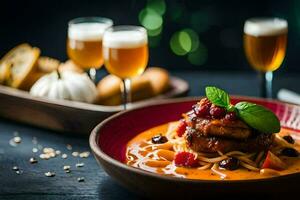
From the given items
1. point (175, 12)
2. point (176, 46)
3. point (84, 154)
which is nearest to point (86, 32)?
point (84, 154)

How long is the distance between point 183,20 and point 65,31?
1113 mm

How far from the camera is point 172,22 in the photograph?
5.99 m

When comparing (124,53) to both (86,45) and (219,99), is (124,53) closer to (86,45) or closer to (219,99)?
(86,45)

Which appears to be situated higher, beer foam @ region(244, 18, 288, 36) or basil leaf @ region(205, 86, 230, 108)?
beer foam @ region(244, 18, 288, 36)

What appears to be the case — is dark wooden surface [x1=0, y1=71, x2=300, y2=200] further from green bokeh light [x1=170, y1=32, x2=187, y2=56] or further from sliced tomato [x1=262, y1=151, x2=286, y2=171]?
green bokeh light [x1=170, y1=32, x2=187, y2=56]

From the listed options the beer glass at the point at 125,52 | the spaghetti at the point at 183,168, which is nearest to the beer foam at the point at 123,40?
the beer glass at the point at 125,52

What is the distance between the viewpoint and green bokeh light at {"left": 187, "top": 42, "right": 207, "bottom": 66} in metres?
6.07

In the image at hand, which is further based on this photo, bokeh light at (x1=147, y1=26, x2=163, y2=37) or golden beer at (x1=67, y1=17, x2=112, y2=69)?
bokeh light at (x1=147, y1=26, x2=163, y2=37)

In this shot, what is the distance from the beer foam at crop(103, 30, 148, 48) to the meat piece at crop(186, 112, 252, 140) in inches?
46.6

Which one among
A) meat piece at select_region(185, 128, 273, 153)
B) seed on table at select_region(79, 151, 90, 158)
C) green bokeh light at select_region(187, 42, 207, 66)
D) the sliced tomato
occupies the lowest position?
seed on table at select_region(79, 151, 90, 158)

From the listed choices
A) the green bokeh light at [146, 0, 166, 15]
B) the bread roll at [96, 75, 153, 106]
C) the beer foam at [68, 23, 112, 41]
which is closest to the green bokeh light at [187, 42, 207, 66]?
the green bokeh light at [146, 0, 166, 15]

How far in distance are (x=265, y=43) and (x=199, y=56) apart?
70.7 inches

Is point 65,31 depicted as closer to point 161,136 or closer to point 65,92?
point 65,92

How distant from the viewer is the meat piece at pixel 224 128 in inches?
118
